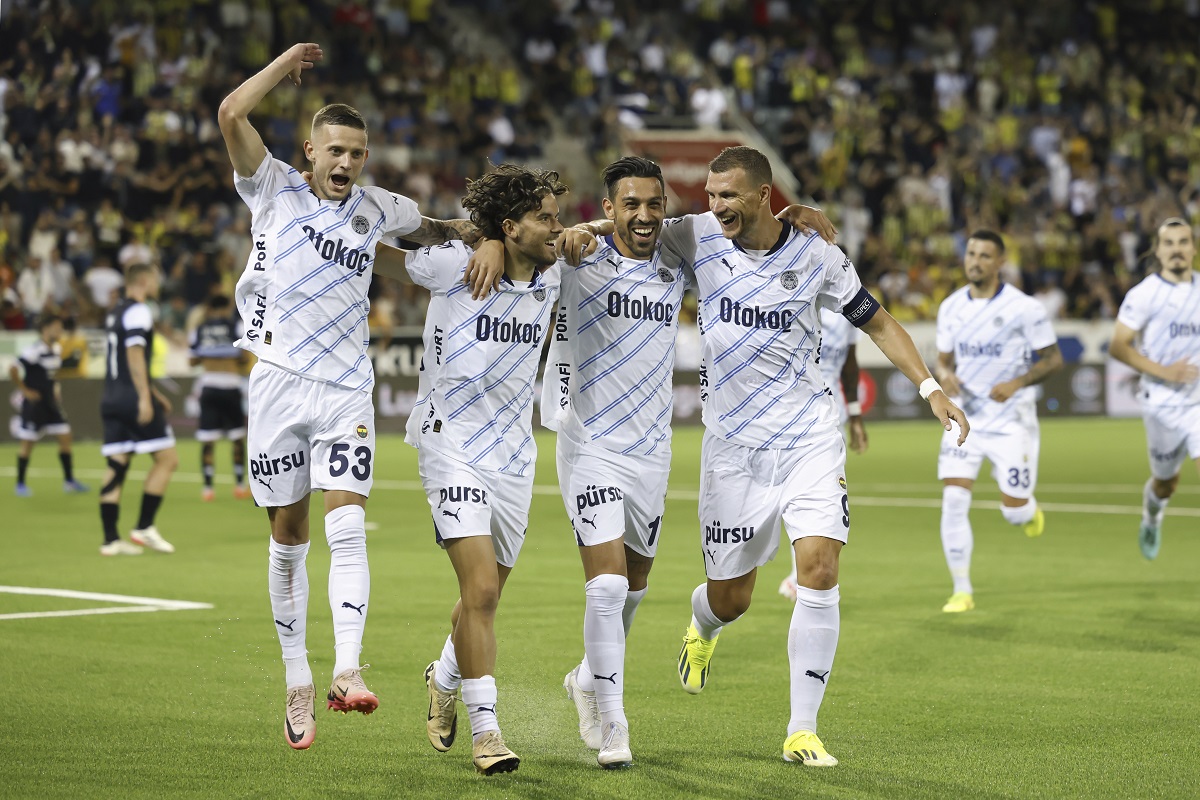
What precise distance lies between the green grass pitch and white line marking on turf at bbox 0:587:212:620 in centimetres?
14

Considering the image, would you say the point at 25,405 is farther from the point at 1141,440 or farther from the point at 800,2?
the point at 800,2

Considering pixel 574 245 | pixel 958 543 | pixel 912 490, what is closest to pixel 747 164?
pixel 574 245

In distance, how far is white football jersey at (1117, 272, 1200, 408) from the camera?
1125 cm

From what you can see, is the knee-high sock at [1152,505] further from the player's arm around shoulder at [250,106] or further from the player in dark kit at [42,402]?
the player in dark kit at [42,402]

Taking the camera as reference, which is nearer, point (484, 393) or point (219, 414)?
point (484, 393)

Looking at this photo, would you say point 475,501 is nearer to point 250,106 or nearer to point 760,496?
Answer: point 760,496

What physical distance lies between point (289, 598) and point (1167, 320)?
23.5 ft

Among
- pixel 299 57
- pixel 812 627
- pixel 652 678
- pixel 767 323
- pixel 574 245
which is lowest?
pixel 652 678

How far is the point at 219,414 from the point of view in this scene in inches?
690

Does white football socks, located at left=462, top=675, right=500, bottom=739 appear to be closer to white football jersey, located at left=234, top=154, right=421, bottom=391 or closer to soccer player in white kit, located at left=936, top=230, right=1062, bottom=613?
white football jersey, located at left=234, top=154, right=421, bottom=391

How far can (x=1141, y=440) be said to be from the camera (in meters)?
25.3

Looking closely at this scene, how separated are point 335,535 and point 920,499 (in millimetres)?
12213

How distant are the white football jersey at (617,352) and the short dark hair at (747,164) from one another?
0.53 meters

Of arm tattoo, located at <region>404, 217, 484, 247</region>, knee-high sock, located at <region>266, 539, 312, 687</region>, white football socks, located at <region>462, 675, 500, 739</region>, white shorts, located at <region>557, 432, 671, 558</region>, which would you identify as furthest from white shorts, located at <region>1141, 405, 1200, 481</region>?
knee-high sock, located at <region>266, 539, 312, 687</region>
